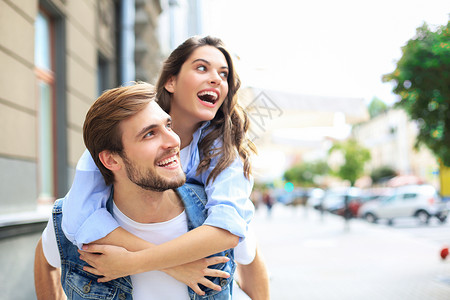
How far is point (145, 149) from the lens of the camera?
171 centimetres

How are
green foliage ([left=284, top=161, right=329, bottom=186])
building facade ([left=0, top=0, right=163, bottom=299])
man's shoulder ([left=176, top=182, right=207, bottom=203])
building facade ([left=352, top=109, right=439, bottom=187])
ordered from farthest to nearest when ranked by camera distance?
green foliage ([left=284, top=161, right=329, bottom=186])
building facade ([left=352, top=109, right=439, bottom=187])
building facade ([left=0, top=0, right=163, bottom=299])
man's shoulder ([left=176, top=182, right=207, bottom=203])

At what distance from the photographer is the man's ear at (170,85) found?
86.0 inches

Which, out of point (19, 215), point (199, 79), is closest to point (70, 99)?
point (19, 215)

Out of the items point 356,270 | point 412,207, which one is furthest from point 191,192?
point 412,207

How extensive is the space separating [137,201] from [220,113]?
619mm

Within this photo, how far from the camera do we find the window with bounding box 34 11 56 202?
661 cm

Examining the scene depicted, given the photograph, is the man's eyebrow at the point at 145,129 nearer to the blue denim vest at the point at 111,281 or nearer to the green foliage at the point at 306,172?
the blue denim vest at the point at 111,281

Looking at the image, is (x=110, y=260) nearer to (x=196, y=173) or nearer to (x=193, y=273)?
(x=193, y=273)

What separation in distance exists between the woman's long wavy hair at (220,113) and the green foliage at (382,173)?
198ft

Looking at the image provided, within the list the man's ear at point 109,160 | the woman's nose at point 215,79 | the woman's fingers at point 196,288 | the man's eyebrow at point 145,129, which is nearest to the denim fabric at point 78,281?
the woman's fingers at point 196,288

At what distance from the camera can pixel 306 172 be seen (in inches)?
2719

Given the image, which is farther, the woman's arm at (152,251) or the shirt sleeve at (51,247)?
the shirt sleeve at (51,247)

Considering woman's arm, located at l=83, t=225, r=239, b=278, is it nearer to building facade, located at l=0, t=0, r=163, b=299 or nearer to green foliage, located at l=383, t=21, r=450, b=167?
building facade, located at l=0, t=0, r=163, b=299

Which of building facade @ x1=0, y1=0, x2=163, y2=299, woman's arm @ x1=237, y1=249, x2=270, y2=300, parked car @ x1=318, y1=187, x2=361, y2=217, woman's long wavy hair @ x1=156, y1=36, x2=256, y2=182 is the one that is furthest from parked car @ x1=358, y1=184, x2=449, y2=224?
woman's long wavy hair @ x1=156, y1=36, x2=256, y2=182
